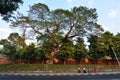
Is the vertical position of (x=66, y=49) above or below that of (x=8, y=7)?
above

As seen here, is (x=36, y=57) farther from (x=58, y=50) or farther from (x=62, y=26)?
(x=62, y=26)

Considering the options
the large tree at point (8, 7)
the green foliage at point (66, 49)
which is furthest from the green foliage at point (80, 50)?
the large tree at point (8, 7)

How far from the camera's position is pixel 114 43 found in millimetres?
91750

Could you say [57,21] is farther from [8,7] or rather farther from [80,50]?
[8,7]

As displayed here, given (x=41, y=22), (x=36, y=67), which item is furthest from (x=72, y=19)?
(x=36, y=67)

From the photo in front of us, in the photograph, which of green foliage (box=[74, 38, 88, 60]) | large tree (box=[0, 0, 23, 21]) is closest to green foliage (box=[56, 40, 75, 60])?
green foliage (box=[74, 38, 88, 60])

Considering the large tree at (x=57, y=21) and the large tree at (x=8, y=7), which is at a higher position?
the large tree at (x=57, y=21)

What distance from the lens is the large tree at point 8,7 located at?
1792 cm

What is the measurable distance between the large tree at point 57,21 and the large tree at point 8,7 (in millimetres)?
55888

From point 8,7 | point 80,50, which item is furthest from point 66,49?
point 8,7

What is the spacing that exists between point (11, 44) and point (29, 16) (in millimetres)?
29972

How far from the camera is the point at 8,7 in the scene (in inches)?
717

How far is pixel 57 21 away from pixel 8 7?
57813mm

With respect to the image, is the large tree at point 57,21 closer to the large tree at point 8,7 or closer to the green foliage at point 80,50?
the green foliage at point 80,50
